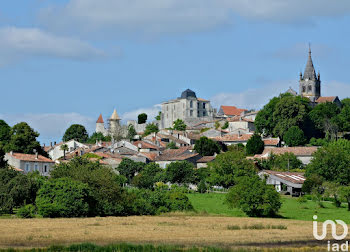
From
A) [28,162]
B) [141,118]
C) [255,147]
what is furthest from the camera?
[141,118]

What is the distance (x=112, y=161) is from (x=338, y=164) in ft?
114

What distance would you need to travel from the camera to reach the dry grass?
3166cm

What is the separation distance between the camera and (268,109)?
12200cm

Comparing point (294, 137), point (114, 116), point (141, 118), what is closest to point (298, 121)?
point (294, 137)

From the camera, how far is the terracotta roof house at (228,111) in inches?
6767

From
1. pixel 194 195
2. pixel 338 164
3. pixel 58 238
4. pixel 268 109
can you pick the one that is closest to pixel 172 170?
pixel 194 195

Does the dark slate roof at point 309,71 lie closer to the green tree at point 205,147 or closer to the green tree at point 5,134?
the green tree at point 205,147

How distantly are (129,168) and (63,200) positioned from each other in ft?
141

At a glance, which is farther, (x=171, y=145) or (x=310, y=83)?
(x=310, y=83)

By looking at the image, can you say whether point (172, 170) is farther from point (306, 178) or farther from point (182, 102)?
point (182, 102)

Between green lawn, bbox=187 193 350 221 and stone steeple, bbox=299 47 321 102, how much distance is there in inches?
3978

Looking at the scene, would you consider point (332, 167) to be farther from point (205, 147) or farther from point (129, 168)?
point (205, 147)

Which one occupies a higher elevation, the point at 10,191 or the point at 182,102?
the point at 182,102

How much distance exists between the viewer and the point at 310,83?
166 meters
